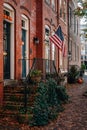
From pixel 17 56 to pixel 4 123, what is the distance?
13.3 ft

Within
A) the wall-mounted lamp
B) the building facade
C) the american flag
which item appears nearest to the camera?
the american flag

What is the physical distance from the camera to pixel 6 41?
39.7 ft

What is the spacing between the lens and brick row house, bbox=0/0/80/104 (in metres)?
11.8

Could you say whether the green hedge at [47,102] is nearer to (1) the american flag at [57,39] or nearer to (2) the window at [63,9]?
(1) the american flag at [57,39]

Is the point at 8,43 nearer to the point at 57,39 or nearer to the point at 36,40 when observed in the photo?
the point at 36,40

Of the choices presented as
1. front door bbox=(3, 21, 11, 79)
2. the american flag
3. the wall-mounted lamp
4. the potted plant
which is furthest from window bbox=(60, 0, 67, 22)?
the potted plant

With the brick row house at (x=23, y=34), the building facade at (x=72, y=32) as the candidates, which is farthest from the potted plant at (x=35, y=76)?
the building facade at (x=72, y=32)

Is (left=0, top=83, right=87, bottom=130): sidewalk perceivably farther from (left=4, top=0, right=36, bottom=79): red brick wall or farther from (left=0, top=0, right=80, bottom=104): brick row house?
(left=4, top=0, right=36, bottom=79): red brick wall

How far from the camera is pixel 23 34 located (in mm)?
14086

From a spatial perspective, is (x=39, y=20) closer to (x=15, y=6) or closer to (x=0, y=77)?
(x=15, y=6)

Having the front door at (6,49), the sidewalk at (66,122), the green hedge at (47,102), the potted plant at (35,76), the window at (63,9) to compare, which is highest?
the window at (63,9)

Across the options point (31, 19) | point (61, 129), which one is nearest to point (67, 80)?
point (31, 19)

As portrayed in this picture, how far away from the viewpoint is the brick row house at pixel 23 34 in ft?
38.8

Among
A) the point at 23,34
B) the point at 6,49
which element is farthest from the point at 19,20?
the point at 6,49
